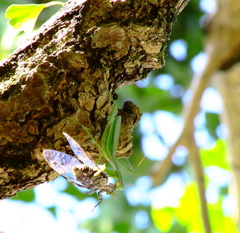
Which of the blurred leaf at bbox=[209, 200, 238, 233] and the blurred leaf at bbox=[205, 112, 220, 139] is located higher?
the blurred leaf at bbox=[205, 112, 220, 139]

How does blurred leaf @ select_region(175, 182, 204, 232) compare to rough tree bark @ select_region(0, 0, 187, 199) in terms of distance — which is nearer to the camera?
rough tree bark @ select_region(0, 0, 187, 199)

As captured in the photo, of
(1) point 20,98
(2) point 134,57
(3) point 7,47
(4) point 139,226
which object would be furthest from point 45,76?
(4) point 139,226

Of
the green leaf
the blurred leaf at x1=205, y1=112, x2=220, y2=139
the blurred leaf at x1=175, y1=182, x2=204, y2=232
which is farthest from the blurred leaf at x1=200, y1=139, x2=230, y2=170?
Result: the green leaf

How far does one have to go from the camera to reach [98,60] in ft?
3.08

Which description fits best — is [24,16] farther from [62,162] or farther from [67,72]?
[62,162]

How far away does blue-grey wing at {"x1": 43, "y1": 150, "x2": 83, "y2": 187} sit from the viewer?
34.4 inches

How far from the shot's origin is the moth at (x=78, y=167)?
0.89 metres

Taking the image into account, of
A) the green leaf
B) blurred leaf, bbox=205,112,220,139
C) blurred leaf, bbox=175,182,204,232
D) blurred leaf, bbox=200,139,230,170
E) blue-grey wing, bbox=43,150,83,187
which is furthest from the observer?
blurred leaf, bbox=200,139,230,170

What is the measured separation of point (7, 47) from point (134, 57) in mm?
1308

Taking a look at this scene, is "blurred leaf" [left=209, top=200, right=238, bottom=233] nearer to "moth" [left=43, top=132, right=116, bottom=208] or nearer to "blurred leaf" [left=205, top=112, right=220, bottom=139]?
"blurred leaf" [left=205, top=112, right=220, bottom=139]

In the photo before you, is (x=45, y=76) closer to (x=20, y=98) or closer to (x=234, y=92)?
(x=20, y=98)

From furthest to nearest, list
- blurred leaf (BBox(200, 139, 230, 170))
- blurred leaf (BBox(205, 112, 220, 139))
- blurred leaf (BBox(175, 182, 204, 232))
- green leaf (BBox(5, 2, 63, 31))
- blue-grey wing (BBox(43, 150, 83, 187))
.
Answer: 1. blurred leaf (BBox(200, 139, 230, 170))
2. blurred leaf (BBox(205, 112, 220, 139))
3. blurred leaf (BBox(175, 182, 204, 232))
4. green leaf (BBox(5, 2, 63, 31))
5. blue-grey wing (BBox(43, 150, 83, 187))

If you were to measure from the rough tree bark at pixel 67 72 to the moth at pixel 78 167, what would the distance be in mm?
42

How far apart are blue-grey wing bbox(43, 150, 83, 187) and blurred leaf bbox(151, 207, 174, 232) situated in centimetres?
260
